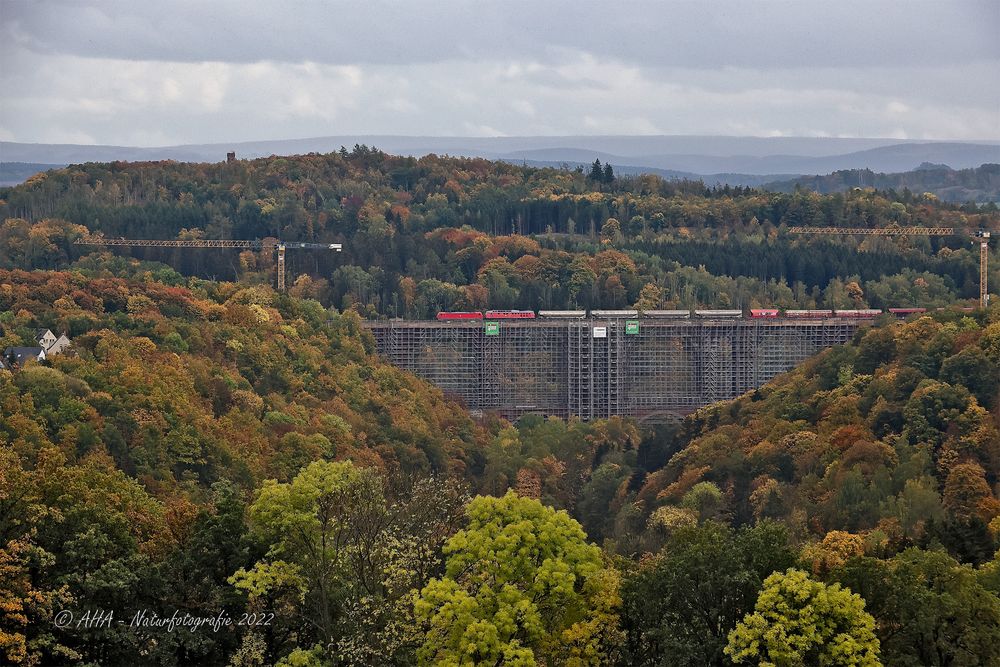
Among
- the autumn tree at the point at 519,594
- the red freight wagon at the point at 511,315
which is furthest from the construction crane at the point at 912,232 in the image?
the autumn tree at the point at 519,594

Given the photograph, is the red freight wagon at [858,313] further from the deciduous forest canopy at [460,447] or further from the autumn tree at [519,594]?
the autumn tree at [519,594]

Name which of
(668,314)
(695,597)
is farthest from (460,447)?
(695,597)

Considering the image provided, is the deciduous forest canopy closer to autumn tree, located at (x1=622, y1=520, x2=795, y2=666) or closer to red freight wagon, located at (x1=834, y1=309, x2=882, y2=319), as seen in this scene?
autumn tree, located at (x1=622, y1=520, x2=795, y2=666)

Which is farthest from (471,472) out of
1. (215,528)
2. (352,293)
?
(215,528)

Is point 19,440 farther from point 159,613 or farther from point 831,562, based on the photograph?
point 831,562

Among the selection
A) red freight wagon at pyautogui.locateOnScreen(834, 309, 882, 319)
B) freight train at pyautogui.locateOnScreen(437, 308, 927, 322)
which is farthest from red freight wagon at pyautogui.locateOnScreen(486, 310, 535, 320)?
red freight wagon at pyautogui.locateOnScreen(834, 309, 882, 319)

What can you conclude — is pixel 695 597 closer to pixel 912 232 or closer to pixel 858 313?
pixel 858 313
